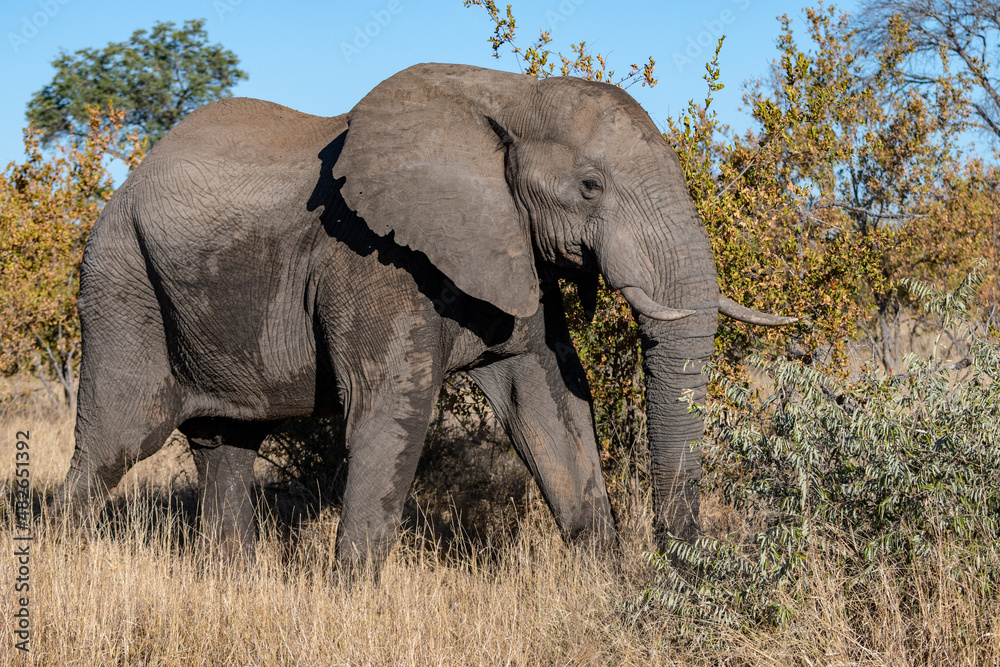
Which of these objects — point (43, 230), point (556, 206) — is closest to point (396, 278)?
point (556, 206)

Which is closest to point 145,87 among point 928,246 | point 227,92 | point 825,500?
point 227,92

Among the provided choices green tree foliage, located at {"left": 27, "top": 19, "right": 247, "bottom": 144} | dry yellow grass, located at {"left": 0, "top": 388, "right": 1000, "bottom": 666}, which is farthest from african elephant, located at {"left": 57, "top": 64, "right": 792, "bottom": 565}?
green tree foliage, located at {"left": 27, "top": 19, "right": 247, "bottom": 144}

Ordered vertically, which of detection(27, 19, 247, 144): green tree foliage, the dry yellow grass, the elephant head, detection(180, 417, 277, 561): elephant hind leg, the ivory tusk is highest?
detection(27, 19, 247, 144): green tree foliage

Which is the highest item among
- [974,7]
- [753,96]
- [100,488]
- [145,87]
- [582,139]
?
[145,87]

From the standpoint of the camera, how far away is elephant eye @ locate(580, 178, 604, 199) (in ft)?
15.5

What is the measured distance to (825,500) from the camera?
4.06m

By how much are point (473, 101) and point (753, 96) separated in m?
5.64

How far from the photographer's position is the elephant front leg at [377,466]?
16.2 ft

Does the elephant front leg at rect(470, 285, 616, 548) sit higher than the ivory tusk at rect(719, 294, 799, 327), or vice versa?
the ivory tusk at rect(719, 294, 799, 327)

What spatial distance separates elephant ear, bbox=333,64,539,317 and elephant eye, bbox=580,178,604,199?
0.36m

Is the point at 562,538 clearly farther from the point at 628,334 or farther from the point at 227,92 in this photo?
the point at 227,92

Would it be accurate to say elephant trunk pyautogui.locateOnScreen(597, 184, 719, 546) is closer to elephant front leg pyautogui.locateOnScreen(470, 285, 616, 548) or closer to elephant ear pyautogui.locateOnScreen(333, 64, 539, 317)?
elephant ear pyautogui.locateOnScreen(333, 64, 539, 317)

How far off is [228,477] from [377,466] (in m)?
2.00

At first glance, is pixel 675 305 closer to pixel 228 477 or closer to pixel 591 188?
pixel 591 188
